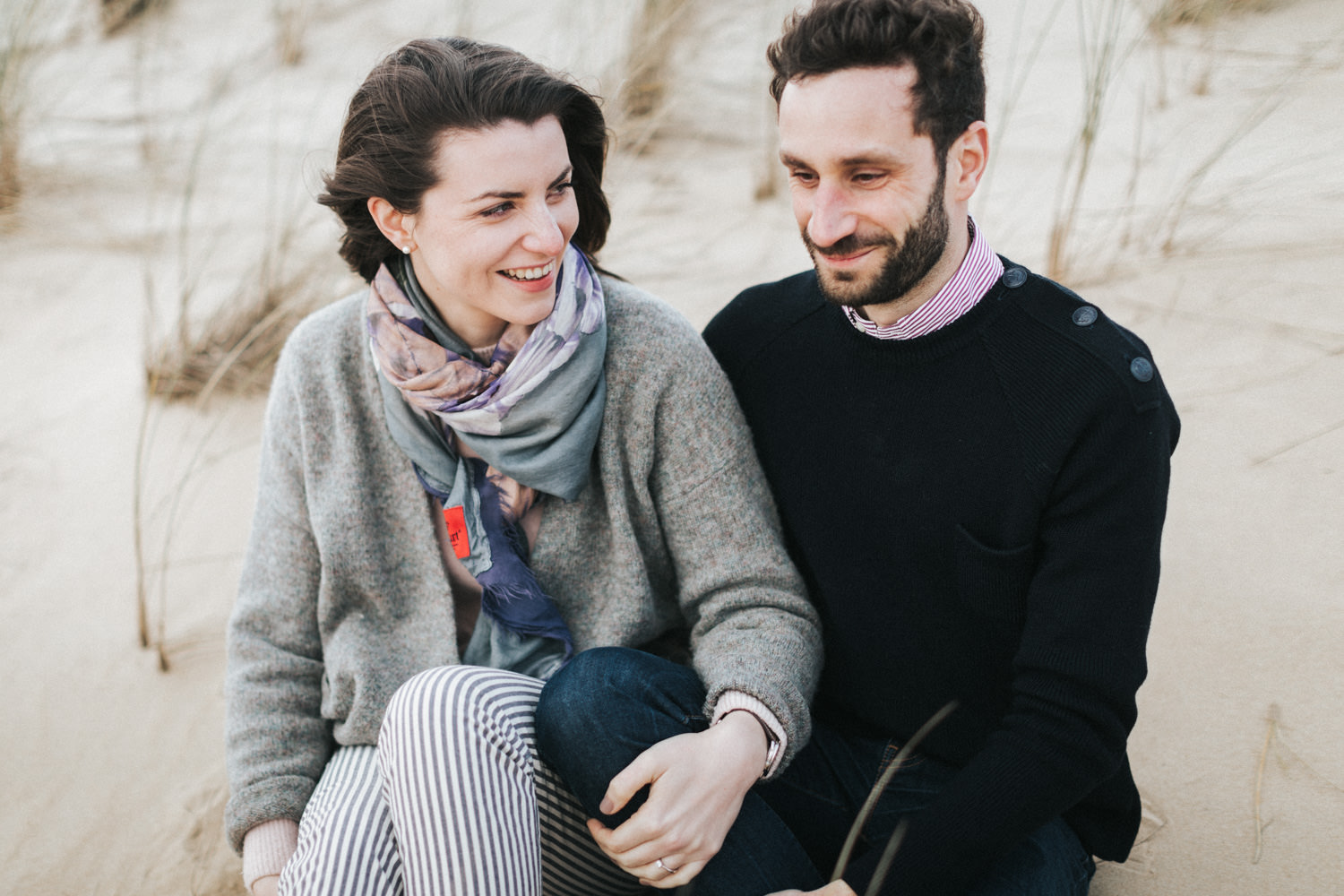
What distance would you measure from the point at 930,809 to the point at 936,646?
10.7 inches

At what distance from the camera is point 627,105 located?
416cm

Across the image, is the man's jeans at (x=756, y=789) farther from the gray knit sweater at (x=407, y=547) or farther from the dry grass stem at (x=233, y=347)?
the dry grass stem at (x=233, y=347)

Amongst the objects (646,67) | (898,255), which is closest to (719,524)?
(898,255)

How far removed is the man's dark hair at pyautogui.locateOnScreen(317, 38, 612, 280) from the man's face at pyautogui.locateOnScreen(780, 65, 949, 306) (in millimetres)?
424

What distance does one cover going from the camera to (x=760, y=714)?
5.24 feet

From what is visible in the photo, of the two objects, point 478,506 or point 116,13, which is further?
point 116,13

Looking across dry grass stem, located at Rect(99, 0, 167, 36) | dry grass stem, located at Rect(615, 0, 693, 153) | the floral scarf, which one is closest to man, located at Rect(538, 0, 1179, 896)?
the floral scarf

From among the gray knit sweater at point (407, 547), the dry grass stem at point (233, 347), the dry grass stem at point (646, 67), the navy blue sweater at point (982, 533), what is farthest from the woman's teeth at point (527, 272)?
the dry grass stem at point (646, 67)

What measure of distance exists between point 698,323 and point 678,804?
211 cm

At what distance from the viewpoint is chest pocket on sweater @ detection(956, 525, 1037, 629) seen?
60.6 inches

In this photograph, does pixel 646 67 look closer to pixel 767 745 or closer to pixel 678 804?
pixel 767 745

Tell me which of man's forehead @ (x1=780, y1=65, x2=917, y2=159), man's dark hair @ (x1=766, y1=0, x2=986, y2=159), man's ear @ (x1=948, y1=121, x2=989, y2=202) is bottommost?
man's ear @ (x1=948, y1=121, x2=989, y2=202)

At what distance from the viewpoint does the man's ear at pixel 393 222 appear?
69.7 inches

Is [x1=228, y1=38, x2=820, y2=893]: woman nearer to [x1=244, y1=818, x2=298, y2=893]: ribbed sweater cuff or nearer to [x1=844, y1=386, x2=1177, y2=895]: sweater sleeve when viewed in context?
[x1=244, y1=818, x2=298, y2=893]: ribbed sweater cuff
